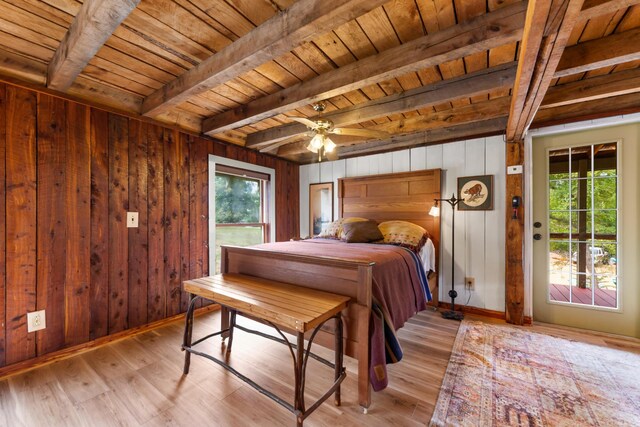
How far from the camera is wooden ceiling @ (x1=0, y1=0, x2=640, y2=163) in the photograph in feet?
4.47

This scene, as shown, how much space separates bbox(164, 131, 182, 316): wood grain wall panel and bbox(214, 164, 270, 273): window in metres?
0.53

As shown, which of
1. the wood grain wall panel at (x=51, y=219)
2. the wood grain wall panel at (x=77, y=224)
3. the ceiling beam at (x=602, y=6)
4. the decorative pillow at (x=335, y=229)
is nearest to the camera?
the ceiling beam at (x=602, y=6)

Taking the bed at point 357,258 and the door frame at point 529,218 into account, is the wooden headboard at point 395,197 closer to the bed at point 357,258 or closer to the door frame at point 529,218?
the bed at point 357,258

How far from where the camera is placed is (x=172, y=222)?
2939mm

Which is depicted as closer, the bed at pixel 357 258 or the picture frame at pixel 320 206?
the bed at pixel 357 258

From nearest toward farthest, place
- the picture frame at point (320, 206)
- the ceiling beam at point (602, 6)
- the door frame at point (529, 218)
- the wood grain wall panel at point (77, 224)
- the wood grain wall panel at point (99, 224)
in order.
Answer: the ceiling beam at point (602, 6) < the wood grain wall panel at point (77, 224) < the wood grain wall panel at point (99, 224) < the door frame at point (529, 218) < the picture frame at point (320, 206)

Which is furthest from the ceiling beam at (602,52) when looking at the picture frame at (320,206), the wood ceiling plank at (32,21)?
the wood ceiling plank at (32,21)

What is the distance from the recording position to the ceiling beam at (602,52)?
1569mm

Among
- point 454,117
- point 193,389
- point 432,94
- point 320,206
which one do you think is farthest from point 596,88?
point 193,389

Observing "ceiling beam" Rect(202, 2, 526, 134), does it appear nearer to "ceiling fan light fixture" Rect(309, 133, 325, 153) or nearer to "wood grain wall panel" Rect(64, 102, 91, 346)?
"ceiling fan light fixture" Rect(309, 133, 325, 153)

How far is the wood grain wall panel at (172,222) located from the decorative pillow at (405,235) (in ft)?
8.05

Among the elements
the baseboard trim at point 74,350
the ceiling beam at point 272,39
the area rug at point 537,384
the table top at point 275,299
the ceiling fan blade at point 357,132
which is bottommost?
the area rug at point 537,384

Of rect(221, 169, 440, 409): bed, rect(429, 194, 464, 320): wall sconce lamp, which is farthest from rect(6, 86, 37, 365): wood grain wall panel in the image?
rect(429, 194, 464, 320): wall sconce lamp

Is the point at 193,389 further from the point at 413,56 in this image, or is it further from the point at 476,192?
the point at 476,192
